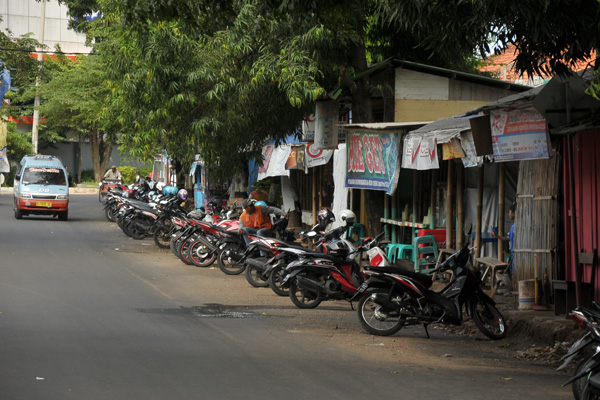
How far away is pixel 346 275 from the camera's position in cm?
1180

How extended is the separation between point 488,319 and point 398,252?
20.3 feet

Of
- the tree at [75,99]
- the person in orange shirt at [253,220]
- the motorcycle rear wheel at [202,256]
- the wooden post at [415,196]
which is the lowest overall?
the motorcycle rear wheel at [202,256]

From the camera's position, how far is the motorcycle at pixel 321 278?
11.6 meters

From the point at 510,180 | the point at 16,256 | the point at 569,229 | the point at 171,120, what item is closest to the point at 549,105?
the point at 569,229

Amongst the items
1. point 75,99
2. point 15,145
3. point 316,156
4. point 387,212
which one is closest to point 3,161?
point 75,99

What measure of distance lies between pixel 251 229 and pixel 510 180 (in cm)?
517

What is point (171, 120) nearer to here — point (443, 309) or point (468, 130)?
point (468, 130)

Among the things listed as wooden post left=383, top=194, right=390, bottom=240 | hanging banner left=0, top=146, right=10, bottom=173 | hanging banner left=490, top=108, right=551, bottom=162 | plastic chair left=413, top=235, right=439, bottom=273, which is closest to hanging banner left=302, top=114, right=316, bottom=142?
wooden post left=383, top=194, right=390, bottom=240

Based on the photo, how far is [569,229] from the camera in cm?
1016

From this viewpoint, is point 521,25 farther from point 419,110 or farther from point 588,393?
point 419,110

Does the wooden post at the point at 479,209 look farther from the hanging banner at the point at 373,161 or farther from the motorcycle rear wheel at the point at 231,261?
the motorcycle rear wheel at the point at 231,261

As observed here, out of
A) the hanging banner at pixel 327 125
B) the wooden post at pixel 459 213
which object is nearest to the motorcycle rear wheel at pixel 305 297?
the wooden post at pixel 459 213

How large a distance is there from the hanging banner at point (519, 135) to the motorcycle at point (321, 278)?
9.15 ft

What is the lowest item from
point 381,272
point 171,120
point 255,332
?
point 255,332
